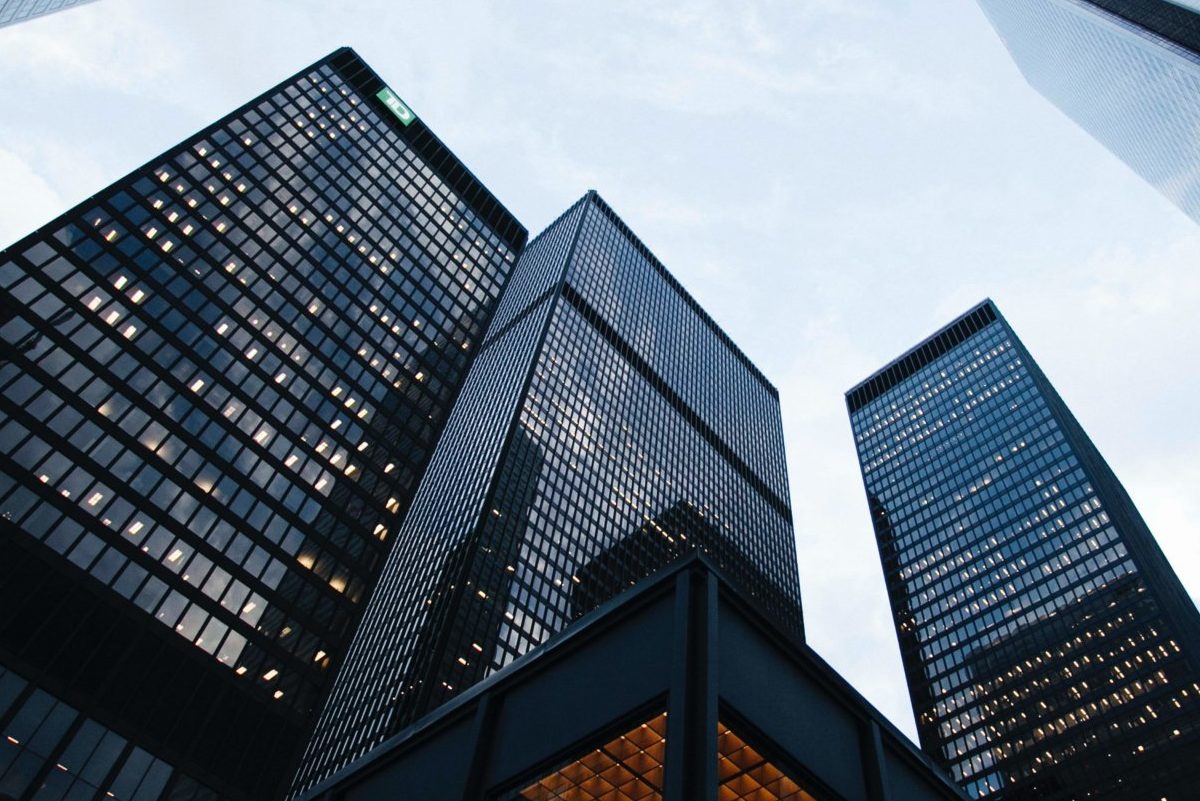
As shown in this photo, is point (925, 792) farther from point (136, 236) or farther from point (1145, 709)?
point (1145, 709)

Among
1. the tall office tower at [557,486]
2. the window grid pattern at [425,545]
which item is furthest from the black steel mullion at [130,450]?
the window grid pattern at [425,545]

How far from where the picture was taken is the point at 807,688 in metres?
19.3

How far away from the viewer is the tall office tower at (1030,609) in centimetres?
11406

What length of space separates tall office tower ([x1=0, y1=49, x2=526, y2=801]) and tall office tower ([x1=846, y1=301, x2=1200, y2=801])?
9631cm

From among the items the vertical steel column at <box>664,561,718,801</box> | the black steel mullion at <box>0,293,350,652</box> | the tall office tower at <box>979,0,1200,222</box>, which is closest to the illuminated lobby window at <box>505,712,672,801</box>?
the vertical steel column at <box>664,561,718,801</box>

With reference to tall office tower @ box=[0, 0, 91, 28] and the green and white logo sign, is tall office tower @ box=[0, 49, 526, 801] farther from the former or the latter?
the green and white logo sign

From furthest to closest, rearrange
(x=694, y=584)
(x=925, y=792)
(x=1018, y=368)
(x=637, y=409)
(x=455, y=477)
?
(x=1018, y=368) → (x=637, y=409) → (x=455, y=477) → (x=925, y=792) → (x=694, y=584)

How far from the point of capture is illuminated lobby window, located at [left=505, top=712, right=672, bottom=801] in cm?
1741

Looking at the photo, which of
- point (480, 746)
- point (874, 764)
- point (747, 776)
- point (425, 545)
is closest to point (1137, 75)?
point (425, 545)

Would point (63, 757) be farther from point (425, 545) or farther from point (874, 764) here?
point (425, 545)

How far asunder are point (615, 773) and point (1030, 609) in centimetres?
13931

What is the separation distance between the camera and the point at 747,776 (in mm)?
17891

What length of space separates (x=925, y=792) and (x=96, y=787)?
152 feet

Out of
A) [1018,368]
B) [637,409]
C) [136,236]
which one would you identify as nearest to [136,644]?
[136,236]
